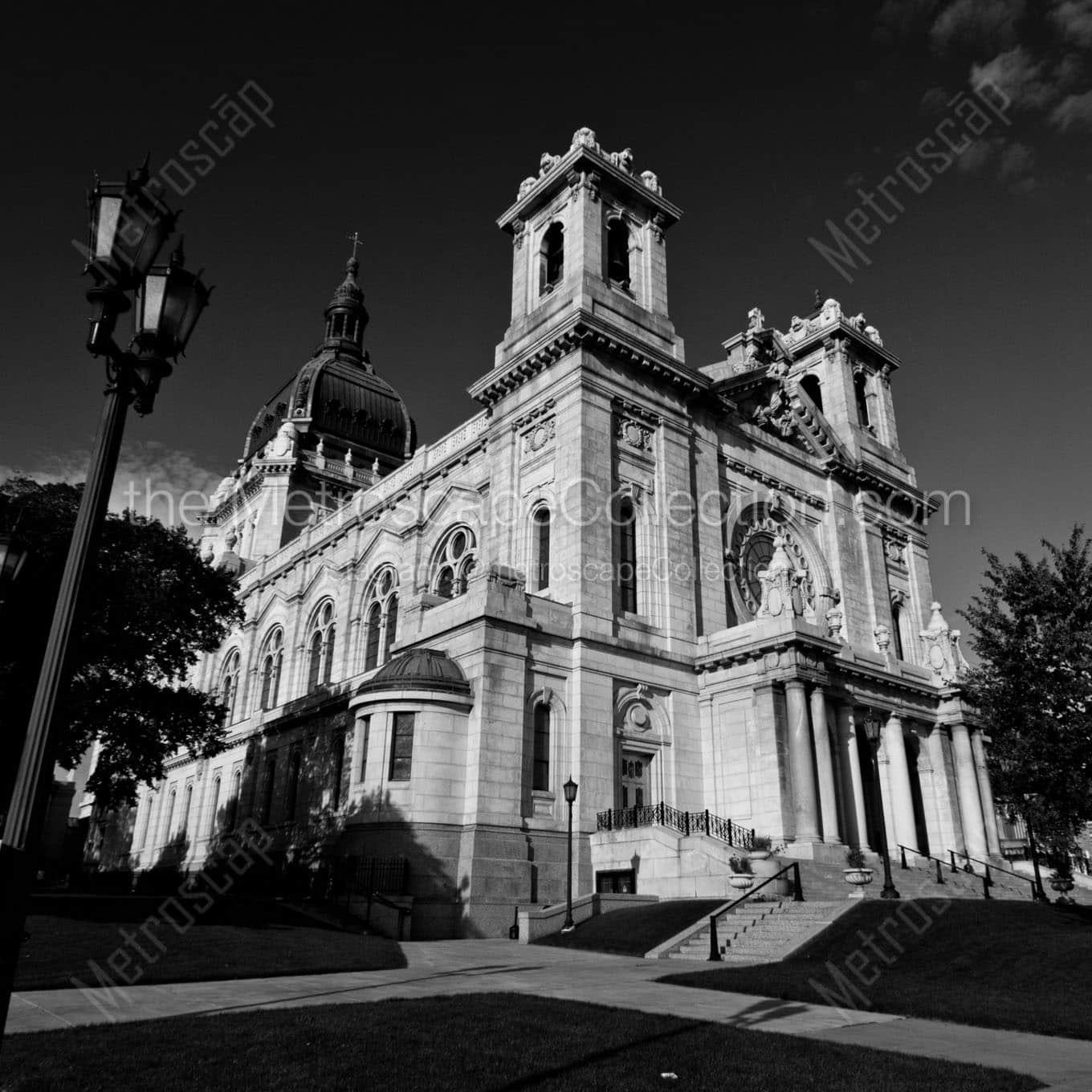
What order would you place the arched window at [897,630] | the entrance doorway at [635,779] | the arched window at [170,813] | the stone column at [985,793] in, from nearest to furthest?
the entrance doorway at [635,779], the stone column at [985,793], the arched window at [897,630], the arched window at [170,813]

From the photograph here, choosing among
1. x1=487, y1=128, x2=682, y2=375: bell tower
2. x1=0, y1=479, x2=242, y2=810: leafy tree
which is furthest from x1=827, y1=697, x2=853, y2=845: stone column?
x1=0, y1=479, x2=242, y2=810: leafy tree

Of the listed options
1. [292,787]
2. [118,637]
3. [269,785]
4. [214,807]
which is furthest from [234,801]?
[118,637]

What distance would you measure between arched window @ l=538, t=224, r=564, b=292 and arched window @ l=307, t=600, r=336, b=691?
20455 mm

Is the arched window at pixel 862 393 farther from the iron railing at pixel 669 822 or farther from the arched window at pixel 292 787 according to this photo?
the arched window at pixel 292 787

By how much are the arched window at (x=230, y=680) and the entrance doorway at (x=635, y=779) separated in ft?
107

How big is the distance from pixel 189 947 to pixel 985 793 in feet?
97.7

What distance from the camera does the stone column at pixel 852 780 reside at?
100 feet

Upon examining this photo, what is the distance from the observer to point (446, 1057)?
27.2 ft

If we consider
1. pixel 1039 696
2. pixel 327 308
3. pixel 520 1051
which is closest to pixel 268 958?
pixel 520 1051

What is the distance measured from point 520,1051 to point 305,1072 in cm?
207

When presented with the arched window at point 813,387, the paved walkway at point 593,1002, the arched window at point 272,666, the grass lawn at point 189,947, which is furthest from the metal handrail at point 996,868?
the arched window at point 272,666

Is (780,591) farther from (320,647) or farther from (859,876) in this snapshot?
(320,647)

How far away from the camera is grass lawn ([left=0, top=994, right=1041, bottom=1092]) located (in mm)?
7445

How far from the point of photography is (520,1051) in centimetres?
866
